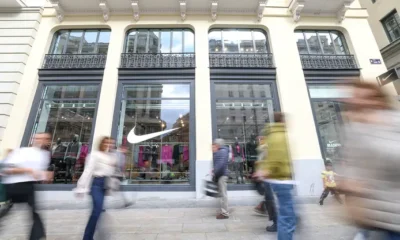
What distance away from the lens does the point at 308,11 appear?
10.3 meters

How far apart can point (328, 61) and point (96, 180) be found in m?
10.7

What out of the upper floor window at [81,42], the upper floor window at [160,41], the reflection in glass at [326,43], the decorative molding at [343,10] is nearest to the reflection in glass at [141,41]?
the upper floor window at [160,41]

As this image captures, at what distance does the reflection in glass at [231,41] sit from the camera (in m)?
9.87

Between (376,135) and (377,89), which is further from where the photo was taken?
(377,89)

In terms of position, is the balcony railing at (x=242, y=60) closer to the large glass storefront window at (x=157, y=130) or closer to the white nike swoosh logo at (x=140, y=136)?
the large glass storefront window at (x=157, y=130)

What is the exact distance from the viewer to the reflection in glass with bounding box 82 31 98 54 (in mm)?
9711

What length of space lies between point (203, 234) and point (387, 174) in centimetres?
360

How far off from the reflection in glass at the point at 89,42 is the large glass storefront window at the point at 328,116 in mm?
10261

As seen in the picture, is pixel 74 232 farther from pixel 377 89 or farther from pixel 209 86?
pixel 209 86

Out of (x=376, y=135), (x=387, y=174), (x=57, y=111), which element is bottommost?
(x=387, y=174)

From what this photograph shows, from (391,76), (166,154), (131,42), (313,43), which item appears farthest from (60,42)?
(391,76)

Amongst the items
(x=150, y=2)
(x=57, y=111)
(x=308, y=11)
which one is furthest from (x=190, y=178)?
(x=308, y=11)

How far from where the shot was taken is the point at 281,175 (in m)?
3.03

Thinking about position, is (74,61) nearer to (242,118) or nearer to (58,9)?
(58,9)
